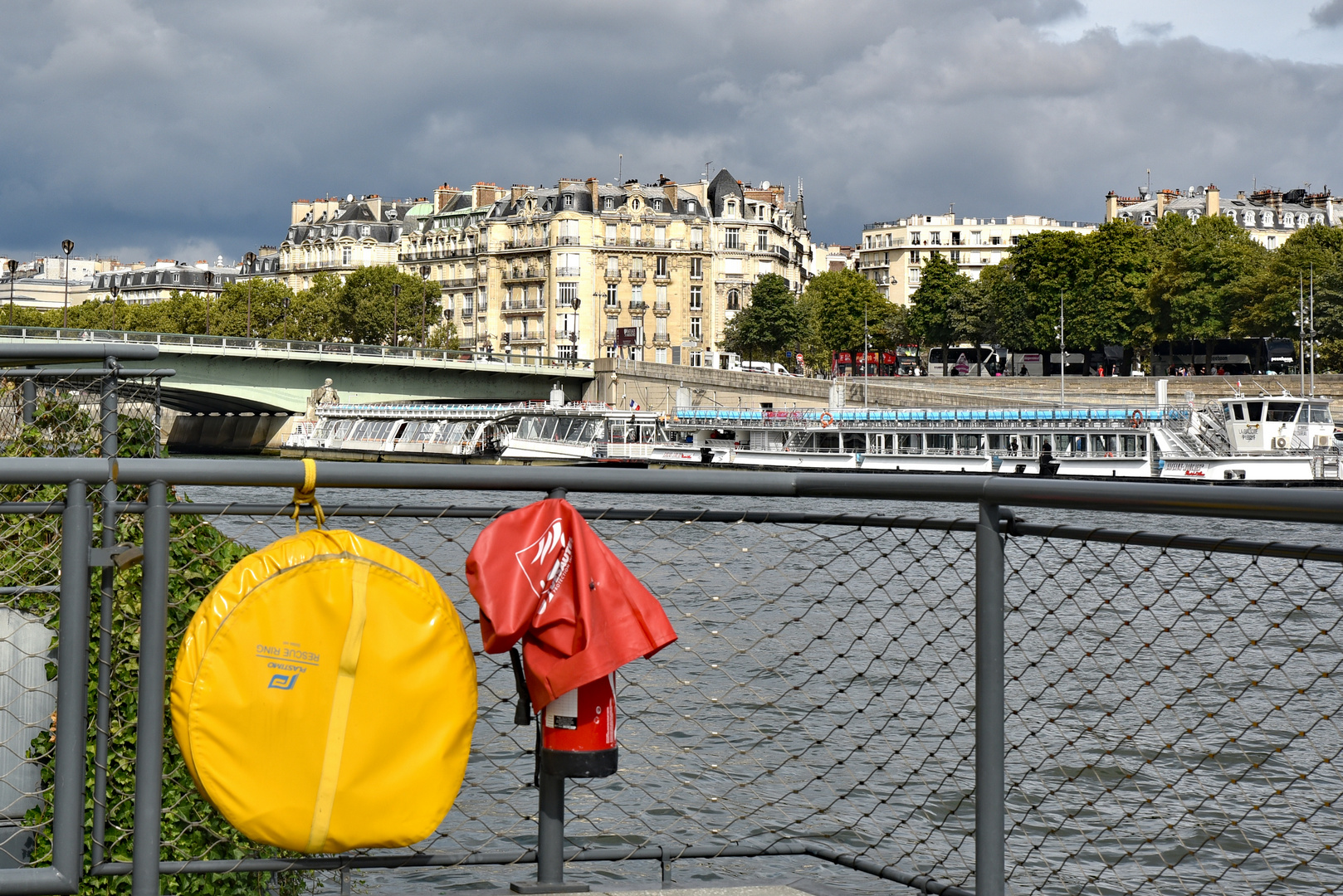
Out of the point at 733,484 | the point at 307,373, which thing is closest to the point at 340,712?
the point at 733,484

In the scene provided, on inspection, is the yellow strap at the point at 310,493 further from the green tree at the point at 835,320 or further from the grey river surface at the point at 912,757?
the green tree at the point at 835,320

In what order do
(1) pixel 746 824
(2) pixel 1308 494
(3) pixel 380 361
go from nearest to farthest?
1. (2) pixel 1308 494
2. (1) pixel 746 824
3. (3) pixel 380 361

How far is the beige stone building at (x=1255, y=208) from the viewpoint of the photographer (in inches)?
4048

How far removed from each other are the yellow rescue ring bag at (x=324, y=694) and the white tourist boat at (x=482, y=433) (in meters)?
46.4

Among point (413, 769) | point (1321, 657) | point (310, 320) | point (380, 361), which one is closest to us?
point (413, 769)

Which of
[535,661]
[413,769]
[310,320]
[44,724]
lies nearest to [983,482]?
[535,661]

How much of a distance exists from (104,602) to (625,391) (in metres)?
58.7

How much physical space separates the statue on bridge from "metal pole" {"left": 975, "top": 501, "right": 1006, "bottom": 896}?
53831mm

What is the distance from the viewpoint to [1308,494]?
2.51 m

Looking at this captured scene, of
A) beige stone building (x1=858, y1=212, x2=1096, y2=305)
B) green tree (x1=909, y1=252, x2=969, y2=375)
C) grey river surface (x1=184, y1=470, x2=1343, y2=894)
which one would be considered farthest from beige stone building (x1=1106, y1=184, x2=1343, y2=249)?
grey river surface (x1=184, y1=470, x2=1343, y2=894)

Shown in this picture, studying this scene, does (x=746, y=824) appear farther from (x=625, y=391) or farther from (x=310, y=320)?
(x=310, y=320)

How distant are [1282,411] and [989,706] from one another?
40.4 metres

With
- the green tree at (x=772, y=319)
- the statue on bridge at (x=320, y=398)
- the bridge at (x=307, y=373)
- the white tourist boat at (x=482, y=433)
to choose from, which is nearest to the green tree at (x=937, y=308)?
the green tree at (x=772, y=319)

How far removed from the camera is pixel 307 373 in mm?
52938
